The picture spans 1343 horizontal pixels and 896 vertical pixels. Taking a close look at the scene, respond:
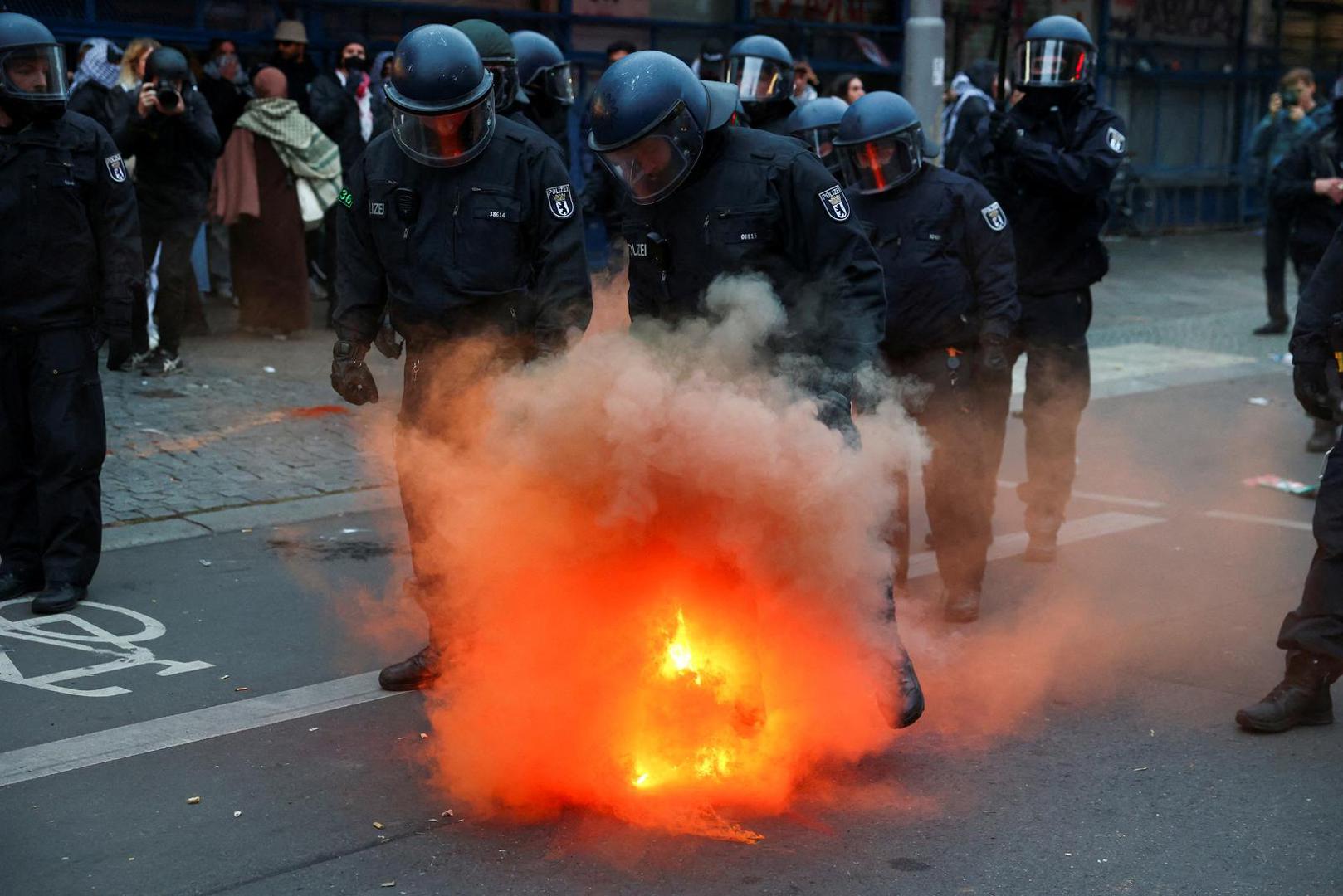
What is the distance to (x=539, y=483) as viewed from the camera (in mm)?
3980

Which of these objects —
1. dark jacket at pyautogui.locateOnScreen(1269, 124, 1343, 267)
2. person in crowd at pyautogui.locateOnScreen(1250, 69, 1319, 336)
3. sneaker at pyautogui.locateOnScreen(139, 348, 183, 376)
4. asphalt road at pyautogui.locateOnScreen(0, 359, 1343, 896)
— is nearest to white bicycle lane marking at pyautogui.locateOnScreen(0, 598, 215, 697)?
asphalt road at pyautogui.locateOnScreen(0, 359, 1343, 896)

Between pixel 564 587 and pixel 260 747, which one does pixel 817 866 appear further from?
pixel 260 747

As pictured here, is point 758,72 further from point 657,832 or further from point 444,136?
point 657,832

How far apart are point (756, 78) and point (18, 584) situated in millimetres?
3940

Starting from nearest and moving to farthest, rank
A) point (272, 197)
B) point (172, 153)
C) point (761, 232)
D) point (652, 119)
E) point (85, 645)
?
point (652, 119), point (761, 232), point (85, 645), point (172, 153), point (272, 197)

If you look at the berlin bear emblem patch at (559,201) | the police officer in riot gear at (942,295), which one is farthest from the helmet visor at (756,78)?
the berlin bear emblem patch at (559,201)

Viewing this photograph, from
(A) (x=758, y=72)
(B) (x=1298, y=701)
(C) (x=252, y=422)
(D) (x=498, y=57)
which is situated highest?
(D) (x=498, y=57)

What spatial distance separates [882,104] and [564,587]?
2.39 meters

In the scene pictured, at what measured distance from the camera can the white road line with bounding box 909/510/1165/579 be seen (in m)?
6.68

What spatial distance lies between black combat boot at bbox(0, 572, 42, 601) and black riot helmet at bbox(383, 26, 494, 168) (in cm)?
246

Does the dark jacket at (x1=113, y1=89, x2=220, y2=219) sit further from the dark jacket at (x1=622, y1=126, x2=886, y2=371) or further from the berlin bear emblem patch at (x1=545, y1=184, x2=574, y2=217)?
the dark jacket at (x1=622, y1=126, x2=886, y2=371)

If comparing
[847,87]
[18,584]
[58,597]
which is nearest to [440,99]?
[58,597]

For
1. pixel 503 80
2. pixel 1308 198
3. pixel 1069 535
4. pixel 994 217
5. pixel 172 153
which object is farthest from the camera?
pixel 172 153

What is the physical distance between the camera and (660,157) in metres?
4.15
